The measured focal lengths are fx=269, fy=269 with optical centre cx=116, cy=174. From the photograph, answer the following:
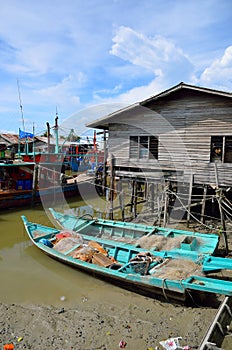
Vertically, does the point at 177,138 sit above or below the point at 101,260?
above

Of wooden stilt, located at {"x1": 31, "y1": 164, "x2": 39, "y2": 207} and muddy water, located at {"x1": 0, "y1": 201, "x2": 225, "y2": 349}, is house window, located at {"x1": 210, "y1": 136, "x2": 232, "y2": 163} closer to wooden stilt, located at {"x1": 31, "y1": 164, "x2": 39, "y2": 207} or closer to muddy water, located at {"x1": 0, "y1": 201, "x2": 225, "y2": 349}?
muddy water, located at {"x1": 0, "y1": 201, "x2": 225, "y2": 349}

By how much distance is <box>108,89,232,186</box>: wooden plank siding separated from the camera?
405 inches

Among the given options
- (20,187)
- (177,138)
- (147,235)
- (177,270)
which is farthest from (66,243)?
(20,187)

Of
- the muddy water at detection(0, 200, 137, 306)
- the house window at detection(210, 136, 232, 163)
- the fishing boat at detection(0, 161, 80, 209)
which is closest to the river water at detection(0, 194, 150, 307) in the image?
the muddy water at detection(0, 200, 137, 306)

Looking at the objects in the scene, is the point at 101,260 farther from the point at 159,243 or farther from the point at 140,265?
the point at 159,243

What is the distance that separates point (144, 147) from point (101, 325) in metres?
8.16

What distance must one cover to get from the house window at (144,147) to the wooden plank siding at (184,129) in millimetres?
219

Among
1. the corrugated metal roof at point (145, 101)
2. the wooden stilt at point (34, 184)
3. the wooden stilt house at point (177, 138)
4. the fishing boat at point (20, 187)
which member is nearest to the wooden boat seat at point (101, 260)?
the wooden stilt house at point (177, 138)

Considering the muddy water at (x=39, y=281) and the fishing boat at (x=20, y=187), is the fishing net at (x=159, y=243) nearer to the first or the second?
the muddy water at (x=39, y=281)

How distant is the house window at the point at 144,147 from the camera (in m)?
12.1

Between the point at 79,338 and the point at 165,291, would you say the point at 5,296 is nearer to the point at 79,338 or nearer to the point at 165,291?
the point at 79,338

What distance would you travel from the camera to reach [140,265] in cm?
716

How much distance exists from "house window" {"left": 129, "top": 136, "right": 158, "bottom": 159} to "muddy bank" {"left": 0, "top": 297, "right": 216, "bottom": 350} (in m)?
6.95

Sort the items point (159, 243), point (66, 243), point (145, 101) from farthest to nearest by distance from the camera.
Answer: point (145, 101)
point (66, 243)
point (159, 243)
